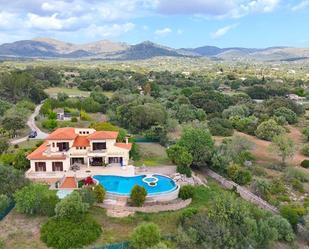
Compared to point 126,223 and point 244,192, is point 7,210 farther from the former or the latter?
point 244,192

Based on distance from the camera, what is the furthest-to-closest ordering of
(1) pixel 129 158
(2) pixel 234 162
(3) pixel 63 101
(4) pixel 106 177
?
(3) pixel 63 101, (2) pixel 234 162, (1) pixel 129 158, (4) pixel 106 177

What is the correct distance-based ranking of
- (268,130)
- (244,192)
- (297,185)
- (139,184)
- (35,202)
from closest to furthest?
(35,202) < (139,184) < (244,192) < (297,185) < (268,130)

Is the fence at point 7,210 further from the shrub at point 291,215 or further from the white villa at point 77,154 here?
the shrub at point 291,215

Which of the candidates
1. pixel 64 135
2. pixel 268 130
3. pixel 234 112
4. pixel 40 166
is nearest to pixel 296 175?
pixel 268 130

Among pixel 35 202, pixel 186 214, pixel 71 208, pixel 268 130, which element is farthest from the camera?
pixel 268 130

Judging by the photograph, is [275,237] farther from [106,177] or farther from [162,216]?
[106,177]

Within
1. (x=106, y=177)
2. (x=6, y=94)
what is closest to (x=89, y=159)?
(x=106, y=177)

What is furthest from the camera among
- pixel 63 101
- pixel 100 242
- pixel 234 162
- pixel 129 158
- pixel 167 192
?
pixel 63 101
